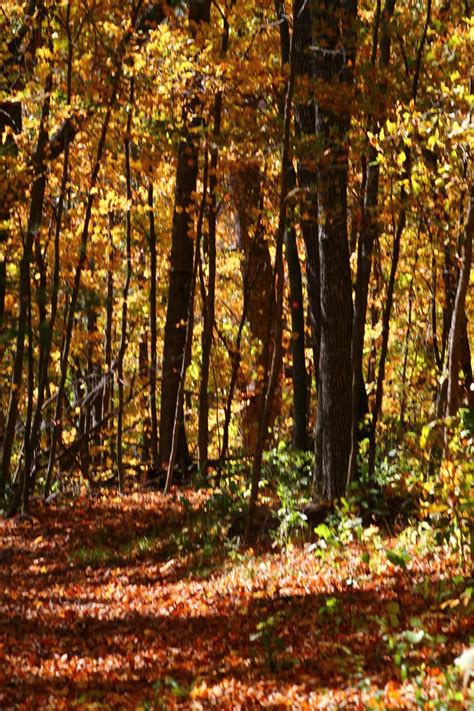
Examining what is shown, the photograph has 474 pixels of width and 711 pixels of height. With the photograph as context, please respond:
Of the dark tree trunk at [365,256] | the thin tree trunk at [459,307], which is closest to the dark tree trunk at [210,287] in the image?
the dark tree trunk at [365,256]

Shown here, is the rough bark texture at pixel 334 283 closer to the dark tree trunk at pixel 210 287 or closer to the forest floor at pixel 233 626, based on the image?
the forest floor at pixel 233 626

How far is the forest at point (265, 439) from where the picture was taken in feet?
19.4

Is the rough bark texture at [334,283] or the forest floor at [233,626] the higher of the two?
the rough bark texture at [334,283]

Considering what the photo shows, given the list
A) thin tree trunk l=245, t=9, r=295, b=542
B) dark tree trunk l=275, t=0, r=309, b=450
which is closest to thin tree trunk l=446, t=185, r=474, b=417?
thin tree trunk l=245, t=9, r=295, b=542

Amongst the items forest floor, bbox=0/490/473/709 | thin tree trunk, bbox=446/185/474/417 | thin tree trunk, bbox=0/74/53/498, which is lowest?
forest floor, bbox=0/490/473/709

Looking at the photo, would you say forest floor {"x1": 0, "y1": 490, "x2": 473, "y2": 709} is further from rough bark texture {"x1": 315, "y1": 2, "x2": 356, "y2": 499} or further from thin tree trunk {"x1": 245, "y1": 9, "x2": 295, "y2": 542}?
rough bark texture {"x1": 315, "y1": 2, "x2": 356, "y2": 499}

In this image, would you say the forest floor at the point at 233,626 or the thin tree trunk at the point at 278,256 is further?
the thin tree trunk at the point at 278,256

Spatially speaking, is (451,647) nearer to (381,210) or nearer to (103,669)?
(103,669)

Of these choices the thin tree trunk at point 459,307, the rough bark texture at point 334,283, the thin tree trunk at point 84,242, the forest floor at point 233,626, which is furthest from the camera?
the thin tree trunk at point 84,242

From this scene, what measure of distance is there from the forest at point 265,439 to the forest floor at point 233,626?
0.09 ft

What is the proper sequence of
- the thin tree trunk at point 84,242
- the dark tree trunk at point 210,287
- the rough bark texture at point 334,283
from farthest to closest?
1. the thin tree trunk at point 84,242
2. the dark tree trunk at point 210,287
3. the rough bark texture at point 334,283

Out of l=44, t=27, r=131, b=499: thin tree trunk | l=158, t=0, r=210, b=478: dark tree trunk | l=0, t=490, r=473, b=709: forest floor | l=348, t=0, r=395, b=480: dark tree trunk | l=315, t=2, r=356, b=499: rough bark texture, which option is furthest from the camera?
l=158, t=0, r=210, b=478: dark tree trunk

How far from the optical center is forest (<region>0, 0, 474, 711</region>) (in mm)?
5926

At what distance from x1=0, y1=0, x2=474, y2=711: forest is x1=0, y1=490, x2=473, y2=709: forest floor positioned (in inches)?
1.1
